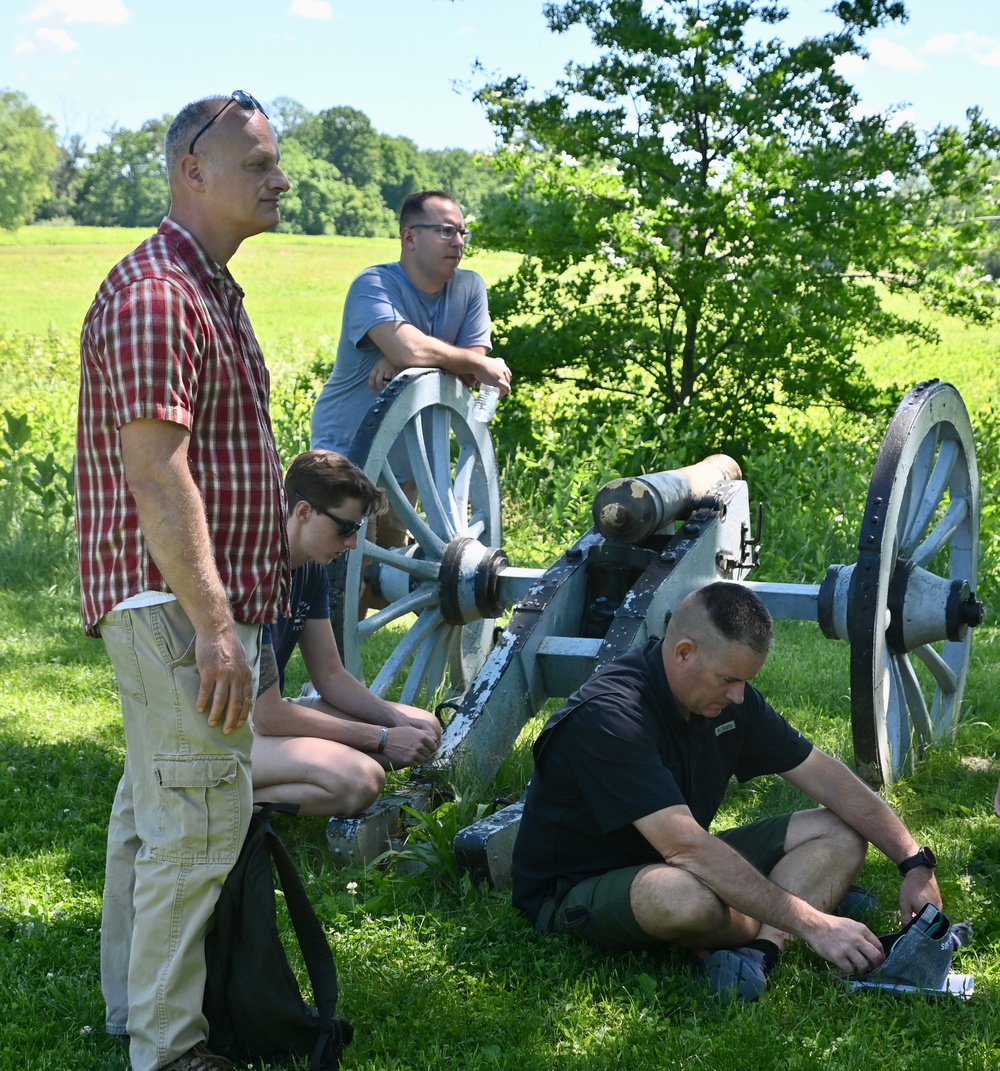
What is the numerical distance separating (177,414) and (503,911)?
73.5 inches

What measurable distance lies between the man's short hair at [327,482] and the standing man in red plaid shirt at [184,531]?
2.94 feet

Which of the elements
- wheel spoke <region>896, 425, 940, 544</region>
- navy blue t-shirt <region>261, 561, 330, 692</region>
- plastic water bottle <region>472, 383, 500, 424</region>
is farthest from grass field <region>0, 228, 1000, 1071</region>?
plastic water bottle <region>472, 383, 500, 424</region>

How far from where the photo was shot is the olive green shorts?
328 cm

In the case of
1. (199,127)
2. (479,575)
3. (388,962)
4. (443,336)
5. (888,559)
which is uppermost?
(199,127)

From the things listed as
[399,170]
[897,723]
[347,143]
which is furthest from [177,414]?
[347,143]

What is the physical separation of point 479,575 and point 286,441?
4.82 metres

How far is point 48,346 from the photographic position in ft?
62.7

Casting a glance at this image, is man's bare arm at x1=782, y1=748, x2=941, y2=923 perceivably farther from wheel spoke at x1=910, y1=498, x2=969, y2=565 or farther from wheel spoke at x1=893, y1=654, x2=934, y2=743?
wheel spoke at x1=910, y1=498, x2=969, y2=565

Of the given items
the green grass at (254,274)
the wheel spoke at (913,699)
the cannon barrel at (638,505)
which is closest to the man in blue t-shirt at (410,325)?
the cannon barrel at (638,505)

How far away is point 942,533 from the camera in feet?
16.2

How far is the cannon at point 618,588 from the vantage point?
418cm

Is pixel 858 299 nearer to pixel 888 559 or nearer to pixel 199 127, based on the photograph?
pixel 888 559

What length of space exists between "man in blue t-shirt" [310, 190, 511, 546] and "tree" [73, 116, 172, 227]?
188 feet

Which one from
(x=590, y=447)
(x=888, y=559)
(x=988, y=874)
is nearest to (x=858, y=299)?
(x=590, y=447)
